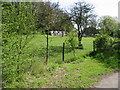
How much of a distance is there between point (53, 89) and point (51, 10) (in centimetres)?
375

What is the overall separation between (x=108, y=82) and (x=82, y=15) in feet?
30.8

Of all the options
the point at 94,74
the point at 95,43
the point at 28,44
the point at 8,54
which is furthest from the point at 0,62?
the point at 95,43

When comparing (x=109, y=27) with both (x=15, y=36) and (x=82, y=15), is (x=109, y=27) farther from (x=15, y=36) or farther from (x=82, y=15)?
(x=15, y=36)

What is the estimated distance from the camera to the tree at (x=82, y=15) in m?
12.4

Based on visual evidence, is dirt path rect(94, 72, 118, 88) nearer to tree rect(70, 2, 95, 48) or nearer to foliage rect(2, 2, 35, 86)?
foliage rect(2, 2, 35, 86)

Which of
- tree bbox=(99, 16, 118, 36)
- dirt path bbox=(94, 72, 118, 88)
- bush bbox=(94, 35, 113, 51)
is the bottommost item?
dirt path bbox=(94, 72, 118, 88)

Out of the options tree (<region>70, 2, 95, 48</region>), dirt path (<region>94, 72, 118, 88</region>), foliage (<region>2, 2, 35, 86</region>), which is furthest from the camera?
tree (<region>70, 2, 95, 48</region>)

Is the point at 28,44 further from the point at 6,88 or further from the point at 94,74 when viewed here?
the point at 94,74

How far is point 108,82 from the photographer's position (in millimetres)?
4133

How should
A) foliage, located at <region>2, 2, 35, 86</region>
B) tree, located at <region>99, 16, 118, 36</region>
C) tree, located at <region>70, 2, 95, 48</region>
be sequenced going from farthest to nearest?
tree, located at <region>70, 2, 95, 48</region> → tree, located at <region>99, 16, 118, 36</region> → foliage, located at <region>2, 2, 35, 86</region>

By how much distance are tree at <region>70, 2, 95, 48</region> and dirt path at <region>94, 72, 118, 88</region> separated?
7814 mm

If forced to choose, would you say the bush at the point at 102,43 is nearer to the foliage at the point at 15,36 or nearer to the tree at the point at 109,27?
the tree at the point at 109,27

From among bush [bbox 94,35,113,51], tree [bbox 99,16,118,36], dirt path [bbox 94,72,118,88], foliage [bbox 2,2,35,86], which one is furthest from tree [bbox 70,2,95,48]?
foliage [bbox 2,2,35,86]

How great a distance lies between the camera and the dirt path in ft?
12.5
